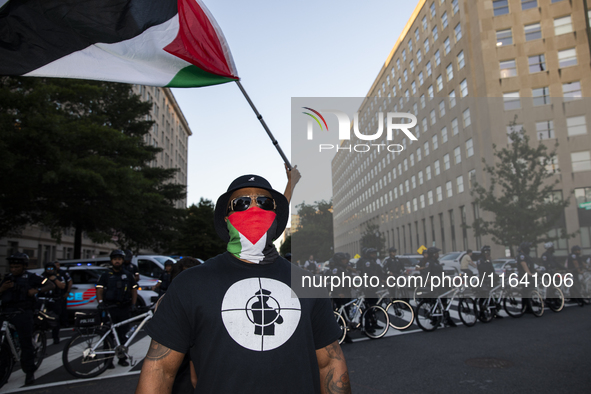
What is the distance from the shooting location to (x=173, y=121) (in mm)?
81000

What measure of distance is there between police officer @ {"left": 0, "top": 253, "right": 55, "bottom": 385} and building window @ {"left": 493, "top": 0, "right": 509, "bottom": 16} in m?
10.6

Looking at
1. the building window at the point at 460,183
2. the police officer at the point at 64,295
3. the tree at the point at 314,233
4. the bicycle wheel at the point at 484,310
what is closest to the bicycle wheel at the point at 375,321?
the bicycle wheel at the point at 484,310

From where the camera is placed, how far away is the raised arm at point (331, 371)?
2.10 meters

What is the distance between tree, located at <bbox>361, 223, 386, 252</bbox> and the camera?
5780mm

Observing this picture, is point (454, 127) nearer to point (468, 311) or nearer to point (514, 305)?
point (468, 311)

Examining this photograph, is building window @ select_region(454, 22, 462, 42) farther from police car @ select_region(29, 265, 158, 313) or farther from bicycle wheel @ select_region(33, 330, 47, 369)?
police car @ select_region(29, 265, 158, 313)

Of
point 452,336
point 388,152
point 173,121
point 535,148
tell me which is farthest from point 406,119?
point 173,121

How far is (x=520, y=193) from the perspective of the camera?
6.68 metres

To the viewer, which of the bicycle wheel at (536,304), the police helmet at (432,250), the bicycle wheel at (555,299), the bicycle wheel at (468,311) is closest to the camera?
the police helmet at (432,250)

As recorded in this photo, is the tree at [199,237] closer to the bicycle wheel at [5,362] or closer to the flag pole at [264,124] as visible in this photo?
the bicycle wheel at [5,362]

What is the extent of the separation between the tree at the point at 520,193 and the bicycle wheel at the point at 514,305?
5.37 m

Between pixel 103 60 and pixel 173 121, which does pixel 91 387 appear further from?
pixel 173 121

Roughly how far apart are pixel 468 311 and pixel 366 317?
277 centimetres

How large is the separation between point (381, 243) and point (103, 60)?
14.0 ft
